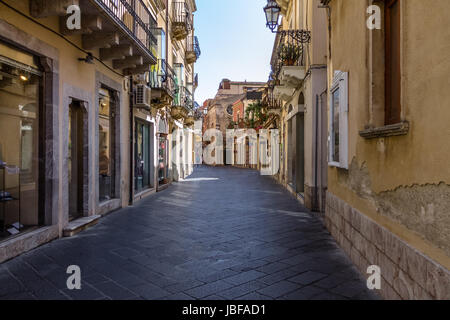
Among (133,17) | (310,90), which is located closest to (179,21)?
(133,17)

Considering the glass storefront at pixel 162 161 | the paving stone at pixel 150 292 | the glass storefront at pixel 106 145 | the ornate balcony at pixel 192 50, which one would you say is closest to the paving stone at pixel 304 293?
the paving stone at pixel 150 292

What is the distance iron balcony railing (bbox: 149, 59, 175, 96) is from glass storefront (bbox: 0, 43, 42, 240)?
22.9 ft

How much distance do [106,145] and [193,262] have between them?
17.6 ft

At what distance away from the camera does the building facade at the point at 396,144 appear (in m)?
2.53

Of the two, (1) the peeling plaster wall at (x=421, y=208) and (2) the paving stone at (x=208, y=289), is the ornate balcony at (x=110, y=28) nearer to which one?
(2) the paving stone at (x=208, y=289)

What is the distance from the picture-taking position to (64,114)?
6.30 m

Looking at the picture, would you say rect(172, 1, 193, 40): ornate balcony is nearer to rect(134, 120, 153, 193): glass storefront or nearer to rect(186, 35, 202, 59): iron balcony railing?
rect(186, 35, 202, 59): iron balcony railing

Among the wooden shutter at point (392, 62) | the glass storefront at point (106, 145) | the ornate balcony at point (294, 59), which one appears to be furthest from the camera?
the ornate balcony at point (294, 59)

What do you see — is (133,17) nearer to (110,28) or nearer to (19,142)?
(110,28)

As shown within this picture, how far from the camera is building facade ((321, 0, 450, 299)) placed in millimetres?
2525

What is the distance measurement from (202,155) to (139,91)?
45.5m

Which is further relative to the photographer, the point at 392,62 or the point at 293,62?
the point at 293,62

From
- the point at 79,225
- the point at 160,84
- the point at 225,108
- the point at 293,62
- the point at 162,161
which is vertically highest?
the point at 225,108

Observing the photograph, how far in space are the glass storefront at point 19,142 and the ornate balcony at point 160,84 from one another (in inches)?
270
